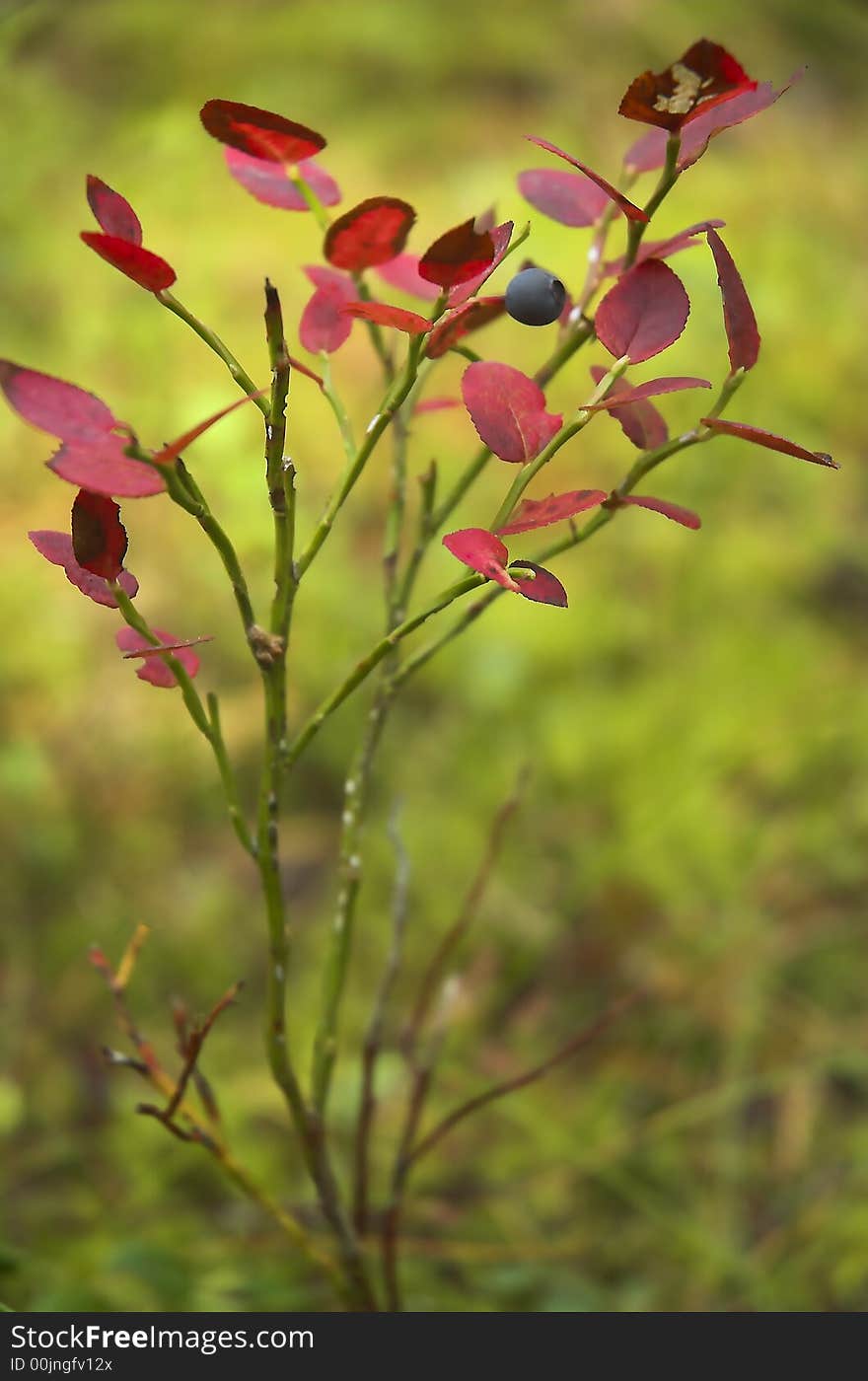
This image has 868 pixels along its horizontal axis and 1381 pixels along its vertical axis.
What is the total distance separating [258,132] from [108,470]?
0.59ft

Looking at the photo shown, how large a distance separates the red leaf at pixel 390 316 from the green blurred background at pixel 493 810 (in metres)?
0.58

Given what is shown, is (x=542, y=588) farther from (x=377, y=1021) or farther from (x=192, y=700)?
(x=377, y=1021)

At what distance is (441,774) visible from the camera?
1450 mm

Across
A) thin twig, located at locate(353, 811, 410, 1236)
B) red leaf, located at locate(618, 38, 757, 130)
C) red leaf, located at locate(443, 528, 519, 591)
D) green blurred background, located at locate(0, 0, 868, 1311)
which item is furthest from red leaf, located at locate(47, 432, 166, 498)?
green blurred background, located at locate(0, 0, 868, 1311)

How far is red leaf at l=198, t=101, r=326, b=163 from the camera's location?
1.57 feet

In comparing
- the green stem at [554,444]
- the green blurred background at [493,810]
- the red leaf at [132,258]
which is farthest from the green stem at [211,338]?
the green blurred background at [493,810]

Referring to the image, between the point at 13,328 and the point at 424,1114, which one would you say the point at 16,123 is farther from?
the point at 424,1114

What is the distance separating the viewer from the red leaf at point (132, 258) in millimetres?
435

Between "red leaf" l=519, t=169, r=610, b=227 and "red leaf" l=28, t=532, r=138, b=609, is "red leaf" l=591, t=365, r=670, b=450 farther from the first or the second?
"red leaf" l=28, t=532, r=138, b=609

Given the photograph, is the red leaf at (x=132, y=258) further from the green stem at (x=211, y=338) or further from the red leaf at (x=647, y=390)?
the red leaf at (x=647, y=390)

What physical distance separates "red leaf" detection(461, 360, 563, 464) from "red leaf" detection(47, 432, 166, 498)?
14 centimetres

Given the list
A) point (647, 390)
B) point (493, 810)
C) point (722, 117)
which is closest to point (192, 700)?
point (647, 390)
